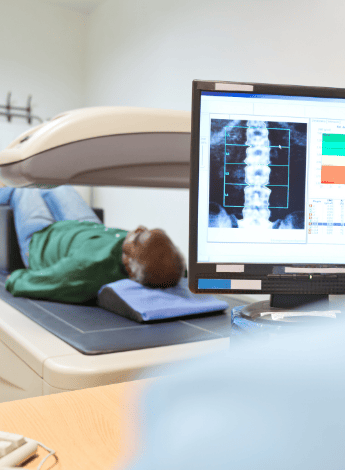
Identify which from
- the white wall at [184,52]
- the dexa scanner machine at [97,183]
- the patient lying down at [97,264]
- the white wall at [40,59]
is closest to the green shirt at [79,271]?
the patient lying down at [97,264]

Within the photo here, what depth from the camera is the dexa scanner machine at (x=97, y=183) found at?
0.72 metres

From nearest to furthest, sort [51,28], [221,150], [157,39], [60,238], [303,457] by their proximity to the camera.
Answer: [303,457], [221,150], [60,238], [157,39], [51,28]

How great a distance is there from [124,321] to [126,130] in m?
0.47

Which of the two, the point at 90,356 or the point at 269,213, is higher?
the point at 269,213

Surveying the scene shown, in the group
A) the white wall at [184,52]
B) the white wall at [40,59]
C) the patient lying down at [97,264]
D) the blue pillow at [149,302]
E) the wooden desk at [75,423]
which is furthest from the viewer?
the white wall at [40,59]

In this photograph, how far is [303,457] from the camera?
139 millimetres

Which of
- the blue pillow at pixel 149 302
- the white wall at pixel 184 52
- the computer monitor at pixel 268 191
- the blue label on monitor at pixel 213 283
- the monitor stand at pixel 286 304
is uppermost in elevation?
the white wall at pixel 184 52

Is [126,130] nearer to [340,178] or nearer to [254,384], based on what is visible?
[340,178]

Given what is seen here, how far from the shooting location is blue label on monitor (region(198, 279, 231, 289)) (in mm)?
598

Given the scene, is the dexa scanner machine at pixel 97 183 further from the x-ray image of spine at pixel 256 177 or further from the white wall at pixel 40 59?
the white wall at pixel 40 59

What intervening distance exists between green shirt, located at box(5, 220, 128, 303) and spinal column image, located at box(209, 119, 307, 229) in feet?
2.14

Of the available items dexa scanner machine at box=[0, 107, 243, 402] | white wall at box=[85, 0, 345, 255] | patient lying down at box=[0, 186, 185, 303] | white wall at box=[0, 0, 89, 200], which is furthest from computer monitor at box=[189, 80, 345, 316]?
white wall at box=[0, 0, 89, 200]

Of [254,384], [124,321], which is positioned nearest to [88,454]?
[254,384]

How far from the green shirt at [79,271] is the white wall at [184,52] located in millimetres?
941
